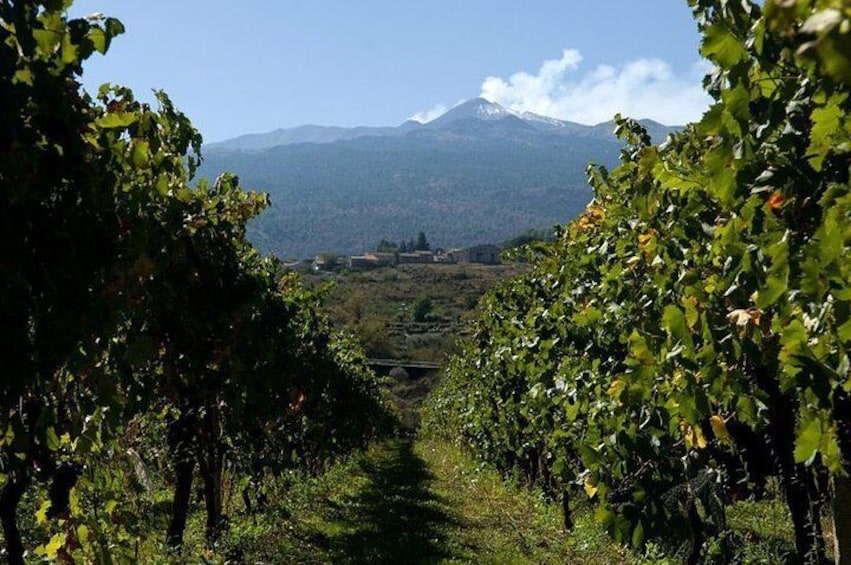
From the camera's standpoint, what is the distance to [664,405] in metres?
4.13

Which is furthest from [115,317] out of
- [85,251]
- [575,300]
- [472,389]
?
[472,389]

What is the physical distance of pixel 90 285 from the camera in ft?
10.9

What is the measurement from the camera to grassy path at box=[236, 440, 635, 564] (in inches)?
452

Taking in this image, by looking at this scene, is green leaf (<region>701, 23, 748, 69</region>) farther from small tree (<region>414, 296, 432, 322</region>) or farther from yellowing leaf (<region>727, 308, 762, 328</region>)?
small tree (<region>414, 296, 432, 322</region>)

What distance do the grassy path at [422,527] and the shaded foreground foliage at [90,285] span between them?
178 inches

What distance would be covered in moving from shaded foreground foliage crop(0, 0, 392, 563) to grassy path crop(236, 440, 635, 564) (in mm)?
4509

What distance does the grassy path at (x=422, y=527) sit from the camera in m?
11.5

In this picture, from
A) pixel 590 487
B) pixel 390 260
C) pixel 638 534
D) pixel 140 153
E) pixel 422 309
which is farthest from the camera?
pixel 390 260

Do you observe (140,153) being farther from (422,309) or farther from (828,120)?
(422,309)

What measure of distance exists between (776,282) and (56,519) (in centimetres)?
399

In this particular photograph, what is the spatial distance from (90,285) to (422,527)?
41.5 feet

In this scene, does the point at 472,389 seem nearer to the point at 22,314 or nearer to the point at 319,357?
the point at 319,357

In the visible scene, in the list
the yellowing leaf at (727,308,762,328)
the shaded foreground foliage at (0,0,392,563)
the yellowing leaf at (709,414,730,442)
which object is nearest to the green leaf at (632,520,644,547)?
the yellowing leaf at (709,414,730,442)

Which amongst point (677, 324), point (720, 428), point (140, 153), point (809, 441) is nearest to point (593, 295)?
point (720, 428)
